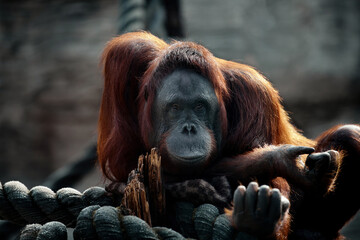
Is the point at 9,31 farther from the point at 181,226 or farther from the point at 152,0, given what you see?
the point at 181,226

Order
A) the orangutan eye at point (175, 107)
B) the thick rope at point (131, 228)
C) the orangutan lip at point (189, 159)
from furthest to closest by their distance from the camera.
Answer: the orangutan eye at point (175, 107) → the orangutan lip at point (189, 159) → the thick rope at point (131, 228)

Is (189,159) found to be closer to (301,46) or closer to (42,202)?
(42,202)

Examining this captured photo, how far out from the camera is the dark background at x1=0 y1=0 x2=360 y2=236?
7.90m

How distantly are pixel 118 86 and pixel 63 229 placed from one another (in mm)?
1036

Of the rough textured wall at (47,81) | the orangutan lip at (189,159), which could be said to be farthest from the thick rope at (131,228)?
the rough textured wall at (47,81)

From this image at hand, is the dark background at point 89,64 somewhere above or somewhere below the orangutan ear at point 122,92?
below

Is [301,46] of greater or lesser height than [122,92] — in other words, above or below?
below

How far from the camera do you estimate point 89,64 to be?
26.8 ft

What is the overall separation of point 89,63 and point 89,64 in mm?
15

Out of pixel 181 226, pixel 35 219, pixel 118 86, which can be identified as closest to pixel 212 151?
pixel 181 226

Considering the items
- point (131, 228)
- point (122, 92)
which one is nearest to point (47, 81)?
point (122, 92)

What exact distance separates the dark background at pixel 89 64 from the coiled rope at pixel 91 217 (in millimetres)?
5213

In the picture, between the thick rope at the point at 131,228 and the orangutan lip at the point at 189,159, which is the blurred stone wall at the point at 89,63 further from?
the thick rope at the point at 131,228

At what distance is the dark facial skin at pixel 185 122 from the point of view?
2586 millimetres
